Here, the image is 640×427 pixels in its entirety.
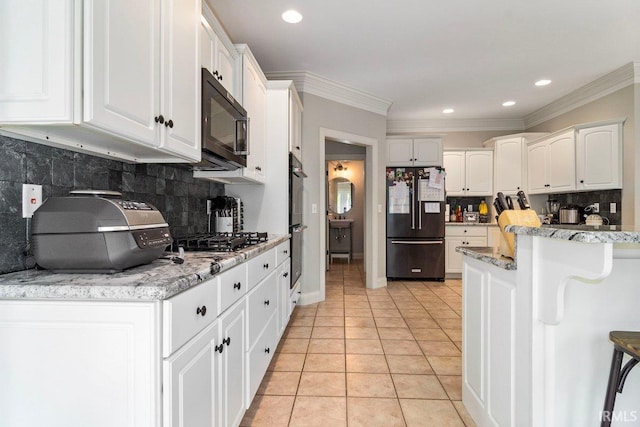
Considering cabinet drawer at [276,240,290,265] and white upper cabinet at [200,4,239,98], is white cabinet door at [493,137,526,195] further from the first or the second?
white upper cabinet at [200,4,239,98]

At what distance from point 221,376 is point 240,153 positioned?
1.34 meters

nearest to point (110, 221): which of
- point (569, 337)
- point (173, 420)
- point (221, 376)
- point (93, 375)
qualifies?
point (93, 375)

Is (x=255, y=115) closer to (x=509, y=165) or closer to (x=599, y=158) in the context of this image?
(x=599, y=158)

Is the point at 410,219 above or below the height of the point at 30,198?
below

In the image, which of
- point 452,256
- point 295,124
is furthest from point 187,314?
point 452,256

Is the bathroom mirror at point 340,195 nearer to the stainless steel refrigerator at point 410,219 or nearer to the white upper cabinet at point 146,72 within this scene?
the stainless steel refrigerator at point 410,219

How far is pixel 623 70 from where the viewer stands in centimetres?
362

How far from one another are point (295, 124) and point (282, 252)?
1.50 m

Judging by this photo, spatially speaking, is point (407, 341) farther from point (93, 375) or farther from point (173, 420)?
point (93, 375)

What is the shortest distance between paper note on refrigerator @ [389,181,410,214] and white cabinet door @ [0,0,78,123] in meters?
4.55

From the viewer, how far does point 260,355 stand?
1.87 m

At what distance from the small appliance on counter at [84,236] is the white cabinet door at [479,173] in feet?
17.7

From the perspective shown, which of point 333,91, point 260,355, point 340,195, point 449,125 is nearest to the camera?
point 260,355

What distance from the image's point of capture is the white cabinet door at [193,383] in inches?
35.9
